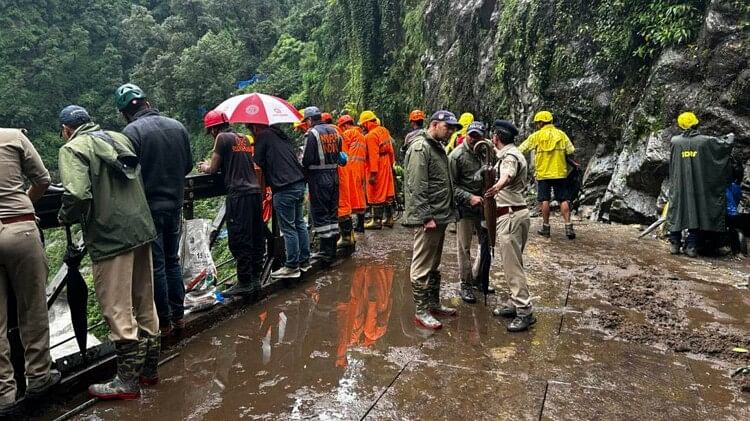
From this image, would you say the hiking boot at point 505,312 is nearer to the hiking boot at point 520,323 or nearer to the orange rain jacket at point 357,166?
the hiking boot at point 520,323

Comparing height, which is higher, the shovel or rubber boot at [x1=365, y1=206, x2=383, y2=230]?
the shovel

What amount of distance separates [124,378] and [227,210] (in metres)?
2.01

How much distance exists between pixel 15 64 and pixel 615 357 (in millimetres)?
41726

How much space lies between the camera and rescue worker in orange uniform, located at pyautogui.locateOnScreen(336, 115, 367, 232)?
27.4 ft

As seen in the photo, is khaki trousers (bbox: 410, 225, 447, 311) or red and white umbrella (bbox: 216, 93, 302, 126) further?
red and white umbrella (bbox: 216, 93, 302, 126)

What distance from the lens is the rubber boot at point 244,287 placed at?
5.09 metres

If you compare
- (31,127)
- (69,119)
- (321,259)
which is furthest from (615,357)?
(31,127)

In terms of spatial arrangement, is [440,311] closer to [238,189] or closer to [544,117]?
[238,189]

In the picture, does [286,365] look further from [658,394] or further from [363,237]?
[363,237]

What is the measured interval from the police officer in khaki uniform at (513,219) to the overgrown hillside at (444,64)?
4.93 metres

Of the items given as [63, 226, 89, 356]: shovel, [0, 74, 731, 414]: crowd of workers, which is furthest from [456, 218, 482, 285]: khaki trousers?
[63, 226, 89, 356]: shovel

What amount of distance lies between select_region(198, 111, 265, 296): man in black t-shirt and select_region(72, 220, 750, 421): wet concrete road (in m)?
0.47

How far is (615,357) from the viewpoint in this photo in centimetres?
399

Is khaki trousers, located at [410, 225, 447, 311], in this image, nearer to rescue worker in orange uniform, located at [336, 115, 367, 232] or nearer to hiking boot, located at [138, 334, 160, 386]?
hiking boot, located at [138, 334, 160, 386]
